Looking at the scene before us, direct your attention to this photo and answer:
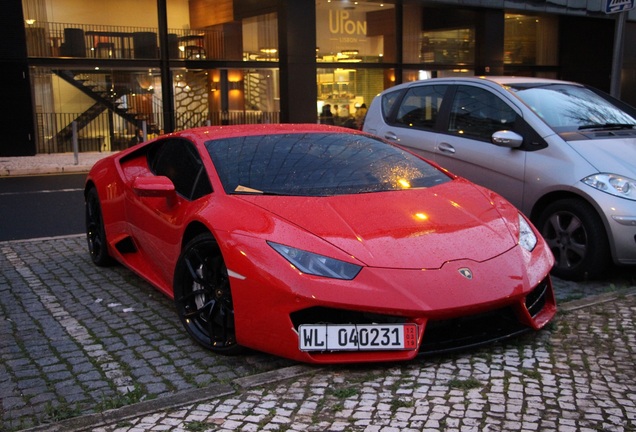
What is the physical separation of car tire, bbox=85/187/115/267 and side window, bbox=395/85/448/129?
3232 millimetres

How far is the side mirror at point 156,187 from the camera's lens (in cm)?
471

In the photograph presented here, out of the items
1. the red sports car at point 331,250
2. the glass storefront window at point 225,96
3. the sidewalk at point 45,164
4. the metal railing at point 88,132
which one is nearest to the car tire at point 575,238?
the red sports car at point 331,250

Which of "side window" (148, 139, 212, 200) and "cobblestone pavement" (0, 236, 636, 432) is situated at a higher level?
"side window" (148, 139, 212, 200)

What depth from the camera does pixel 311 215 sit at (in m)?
4.01

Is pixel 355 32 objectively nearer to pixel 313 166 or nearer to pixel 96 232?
pixel 96 232

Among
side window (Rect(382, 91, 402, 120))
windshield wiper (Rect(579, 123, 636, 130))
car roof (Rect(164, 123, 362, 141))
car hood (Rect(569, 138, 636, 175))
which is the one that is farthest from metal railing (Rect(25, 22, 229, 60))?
car hood (Rect(569, 138, 636, 175))

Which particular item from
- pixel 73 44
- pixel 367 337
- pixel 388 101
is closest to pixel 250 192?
pixel 367 337

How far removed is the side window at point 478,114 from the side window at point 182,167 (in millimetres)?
2852

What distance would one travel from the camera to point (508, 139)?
6.02 meters

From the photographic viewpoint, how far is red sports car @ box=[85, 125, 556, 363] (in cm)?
358

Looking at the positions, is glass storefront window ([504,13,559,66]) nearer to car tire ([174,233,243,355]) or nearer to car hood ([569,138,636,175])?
car hood ([569,138,636,175])

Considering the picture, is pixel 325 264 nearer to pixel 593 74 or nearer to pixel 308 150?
pixel 308 150

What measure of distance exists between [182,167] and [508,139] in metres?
2.75

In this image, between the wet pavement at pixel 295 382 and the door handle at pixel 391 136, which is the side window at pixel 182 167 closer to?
the wet pavement at pixel 295 382
